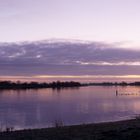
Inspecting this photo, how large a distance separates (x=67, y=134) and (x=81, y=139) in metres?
1.51

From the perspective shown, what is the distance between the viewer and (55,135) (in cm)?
1350

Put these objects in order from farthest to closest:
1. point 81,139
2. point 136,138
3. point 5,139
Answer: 1. point 5,139
2. point 81,139
3. point 136,138

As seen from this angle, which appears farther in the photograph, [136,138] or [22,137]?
[22,137]

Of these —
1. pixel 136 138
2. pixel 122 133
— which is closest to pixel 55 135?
pixel 122 133

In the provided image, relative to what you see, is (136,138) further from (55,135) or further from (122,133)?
(55,135)

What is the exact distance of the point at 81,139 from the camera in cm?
1222

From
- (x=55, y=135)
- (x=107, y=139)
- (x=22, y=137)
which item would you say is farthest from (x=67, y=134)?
(x=107, y=139)

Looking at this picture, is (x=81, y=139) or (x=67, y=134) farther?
(x=67, y=134)

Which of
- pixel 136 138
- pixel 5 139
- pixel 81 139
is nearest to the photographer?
pixel 136 138

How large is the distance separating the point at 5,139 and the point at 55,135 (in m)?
1.62

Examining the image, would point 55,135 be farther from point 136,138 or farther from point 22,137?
point 136,138

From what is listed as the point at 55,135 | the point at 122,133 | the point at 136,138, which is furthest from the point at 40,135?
the point at 136,138

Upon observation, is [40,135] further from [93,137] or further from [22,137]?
[93,137]

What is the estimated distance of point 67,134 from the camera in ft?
44.8
